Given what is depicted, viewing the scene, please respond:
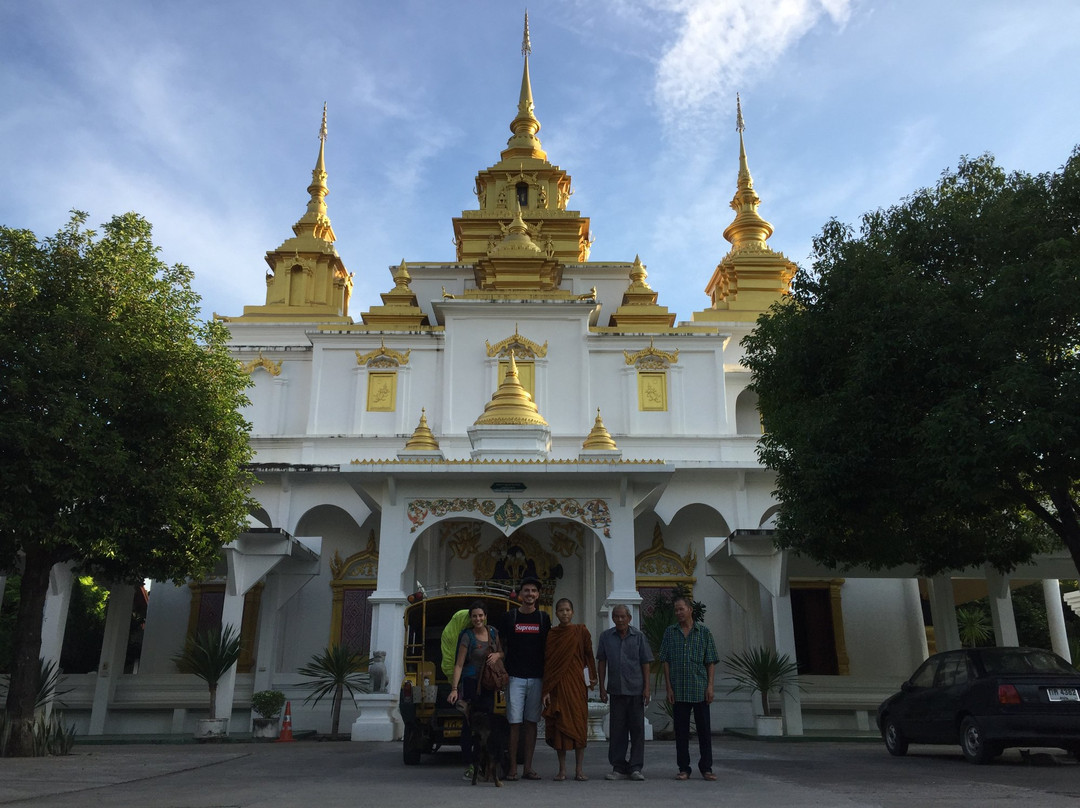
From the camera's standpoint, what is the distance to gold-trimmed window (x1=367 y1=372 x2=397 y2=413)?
23.1m

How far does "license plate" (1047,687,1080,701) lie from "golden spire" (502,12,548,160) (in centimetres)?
2611

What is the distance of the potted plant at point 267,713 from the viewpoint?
14.9 m

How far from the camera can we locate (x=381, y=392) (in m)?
23.3

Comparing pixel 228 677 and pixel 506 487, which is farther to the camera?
pixel 228 677

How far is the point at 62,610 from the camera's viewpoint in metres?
15.6

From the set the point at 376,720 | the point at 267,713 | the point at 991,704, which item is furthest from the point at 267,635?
the point at 991,704

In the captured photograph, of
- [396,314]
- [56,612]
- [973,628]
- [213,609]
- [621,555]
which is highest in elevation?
[396,314]

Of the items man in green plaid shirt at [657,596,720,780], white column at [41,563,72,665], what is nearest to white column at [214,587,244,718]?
white column at [41,563,72,665]

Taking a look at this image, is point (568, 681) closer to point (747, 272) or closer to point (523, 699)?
point (523, 699)

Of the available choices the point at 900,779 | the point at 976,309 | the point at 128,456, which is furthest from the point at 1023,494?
the point at 128,456

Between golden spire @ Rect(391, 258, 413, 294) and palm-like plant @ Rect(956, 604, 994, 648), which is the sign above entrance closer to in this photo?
golden spire @ Rect(391, 258, 413, 294)

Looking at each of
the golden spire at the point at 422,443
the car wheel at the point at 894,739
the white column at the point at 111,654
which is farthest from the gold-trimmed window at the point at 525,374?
the car wheel at the point at 894,739

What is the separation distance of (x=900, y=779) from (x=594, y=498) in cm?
778

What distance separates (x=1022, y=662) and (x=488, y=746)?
5617 millimetres
